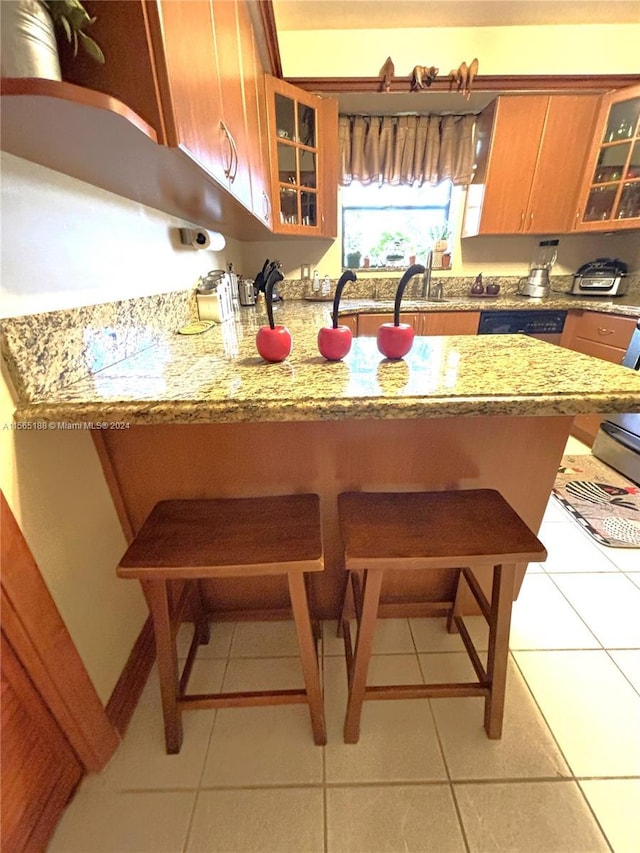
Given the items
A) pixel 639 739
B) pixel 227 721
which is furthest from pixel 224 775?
pixel 639 739

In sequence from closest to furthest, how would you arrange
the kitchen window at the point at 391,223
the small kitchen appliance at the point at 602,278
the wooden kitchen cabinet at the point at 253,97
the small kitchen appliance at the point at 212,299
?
the wooden kitchen cabinet at the point at 253,97, the small kitchen appliance at the point at 212,299, the small kitchen appliance at the point at 602,278, the kitchen window at the point at 391,223

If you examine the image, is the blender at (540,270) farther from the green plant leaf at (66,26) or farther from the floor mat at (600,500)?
the green plant leaf at (66,26)

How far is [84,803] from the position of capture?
906mm

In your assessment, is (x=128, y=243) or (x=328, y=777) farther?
(x=128, y=243)

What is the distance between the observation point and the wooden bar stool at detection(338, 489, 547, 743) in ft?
2.57

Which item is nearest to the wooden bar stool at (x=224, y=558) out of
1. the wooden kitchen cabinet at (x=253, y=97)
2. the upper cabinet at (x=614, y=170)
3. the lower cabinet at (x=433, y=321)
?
the wooden kitchen cabinet at (x=253, y=97)

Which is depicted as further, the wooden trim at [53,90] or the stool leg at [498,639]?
the stool leg at [498,639]

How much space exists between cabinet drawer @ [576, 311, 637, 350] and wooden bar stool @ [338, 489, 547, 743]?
214 cm

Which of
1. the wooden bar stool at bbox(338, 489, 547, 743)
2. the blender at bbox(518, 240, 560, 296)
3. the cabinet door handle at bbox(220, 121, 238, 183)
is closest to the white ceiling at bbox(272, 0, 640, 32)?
the blender at bbox(518, 240, 560, 296)

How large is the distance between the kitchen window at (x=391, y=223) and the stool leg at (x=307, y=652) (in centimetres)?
310

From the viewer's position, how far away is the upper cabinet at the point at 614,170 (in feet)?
8.04

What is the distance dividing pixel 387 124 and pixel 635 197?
1841 millimetres

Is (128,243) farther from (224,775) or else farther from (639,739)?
(639,739)

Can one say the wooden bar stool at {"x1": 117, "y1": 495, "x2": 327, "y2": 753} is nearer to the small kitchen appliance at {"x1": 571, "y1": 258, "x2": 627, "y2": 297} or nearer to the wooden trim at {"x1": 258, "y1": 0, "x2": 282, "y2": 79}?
the wooden trim at {"x1": 258, "y1": 0, "x2": 282, "y2": 79}
